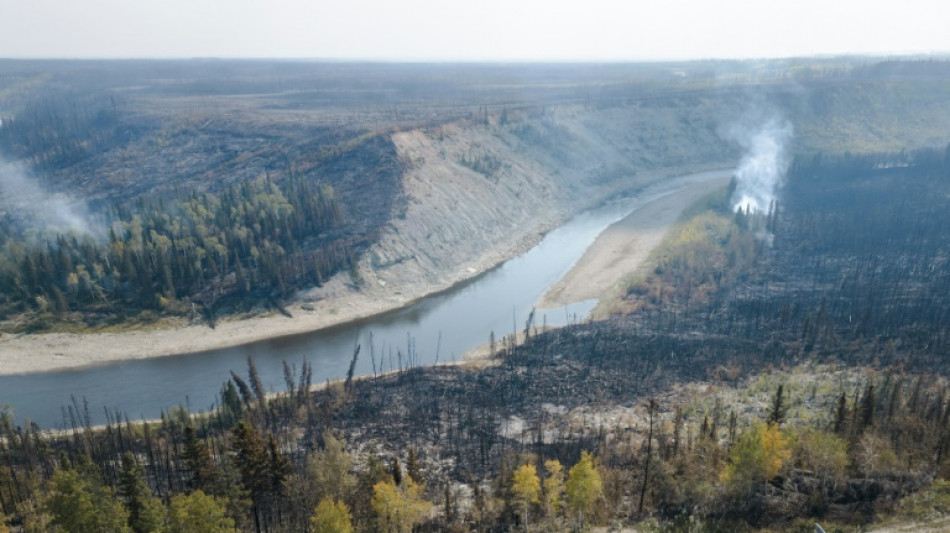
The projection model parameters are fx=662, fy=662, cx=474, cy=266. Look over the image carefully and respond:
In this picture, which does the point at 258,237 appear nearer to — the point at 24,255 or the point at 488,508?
the point at 24,255

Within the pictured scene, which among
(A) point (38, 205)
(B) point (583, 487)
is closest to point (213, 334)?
(B) point (583, 487)

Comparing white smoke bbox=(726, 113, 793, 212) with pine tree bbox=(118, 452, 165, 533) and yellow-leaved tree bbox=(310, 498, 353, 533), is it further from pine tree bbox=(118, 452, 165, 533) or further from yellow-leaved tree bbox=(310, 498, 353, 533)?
pine tree bbox=(118, 452, 165, 533)

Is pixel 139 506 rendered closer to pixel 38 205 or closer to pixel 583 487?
pixel 583 487

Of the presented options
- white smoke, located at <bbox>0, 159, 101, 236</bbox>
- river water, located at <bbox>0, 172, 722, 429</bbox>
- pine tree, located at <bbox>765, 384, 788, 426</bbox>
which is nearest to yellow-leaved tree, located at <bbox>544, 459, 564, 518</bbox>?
pine tree, located at <bbox>765, 384, 788, 426</bbox>

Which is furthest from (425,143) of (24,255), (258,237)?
(24,255)

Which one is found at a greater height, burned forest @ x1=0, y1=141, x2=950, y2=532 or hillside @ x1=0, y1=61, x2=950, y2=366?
hillside @ x1=0, y1=61, x2=950, y2=366
